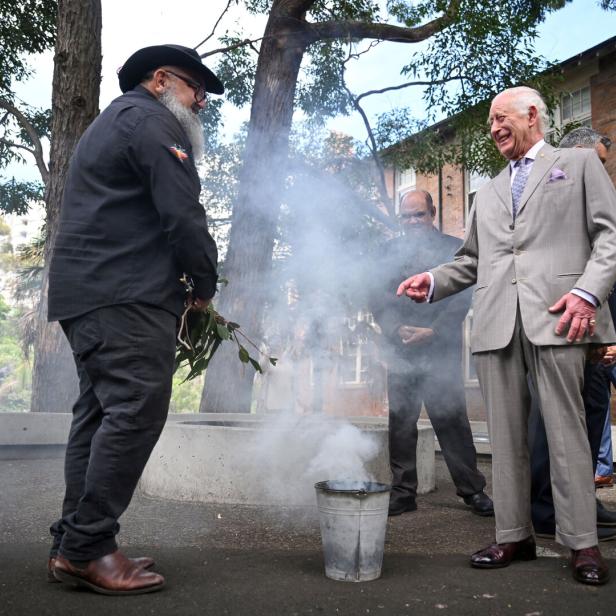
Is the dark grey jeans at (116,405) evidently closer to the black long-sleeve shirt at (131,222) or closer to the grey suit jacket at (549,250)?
the black long-sleeve shirt at (131,222)

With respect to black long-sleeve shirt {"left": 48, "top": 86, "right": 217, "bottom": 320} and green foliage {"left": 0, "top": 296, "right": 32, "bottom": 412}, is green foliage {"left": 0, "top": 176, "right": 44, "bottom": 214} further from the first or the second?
green foliage {"left": 0, "top": 296, "right": 32, "bottom": 412}

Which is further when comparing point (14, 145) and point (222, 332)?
point (14, 145)

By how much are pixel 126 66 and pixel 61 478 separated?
367 cm

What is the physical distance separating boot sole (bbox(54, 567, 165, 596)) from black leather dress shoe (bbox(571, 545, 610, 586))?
5.17ft

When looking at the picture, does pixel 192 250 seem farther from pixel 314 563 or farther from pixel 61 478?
pixel 61 478

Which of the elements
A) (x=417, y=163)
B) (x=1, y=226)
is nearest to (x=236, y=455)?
(x=417, y=163)

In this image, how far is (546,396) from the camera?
287 cm

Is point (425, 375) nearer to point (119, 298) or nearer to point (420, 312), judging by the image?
point (420, 312)

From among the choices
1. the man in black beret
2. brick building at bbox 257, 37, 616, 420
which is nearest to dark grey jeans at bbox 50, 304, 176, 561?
the man in black beret

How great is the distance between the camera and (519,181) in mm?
3125

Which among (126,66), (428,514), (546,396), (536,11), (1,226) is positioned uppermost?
(1,226)

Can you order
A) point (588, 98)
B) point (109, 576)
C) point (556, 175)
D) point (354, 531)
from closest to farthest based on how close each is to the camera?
1. point (109, 576)
2. point (354, 531)
3. point (556, 175)
4. point (588, 98)

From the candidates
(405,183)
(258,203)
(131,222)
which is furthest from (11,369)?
(131,222)

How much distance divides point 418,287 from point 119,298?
1384 millimetres
